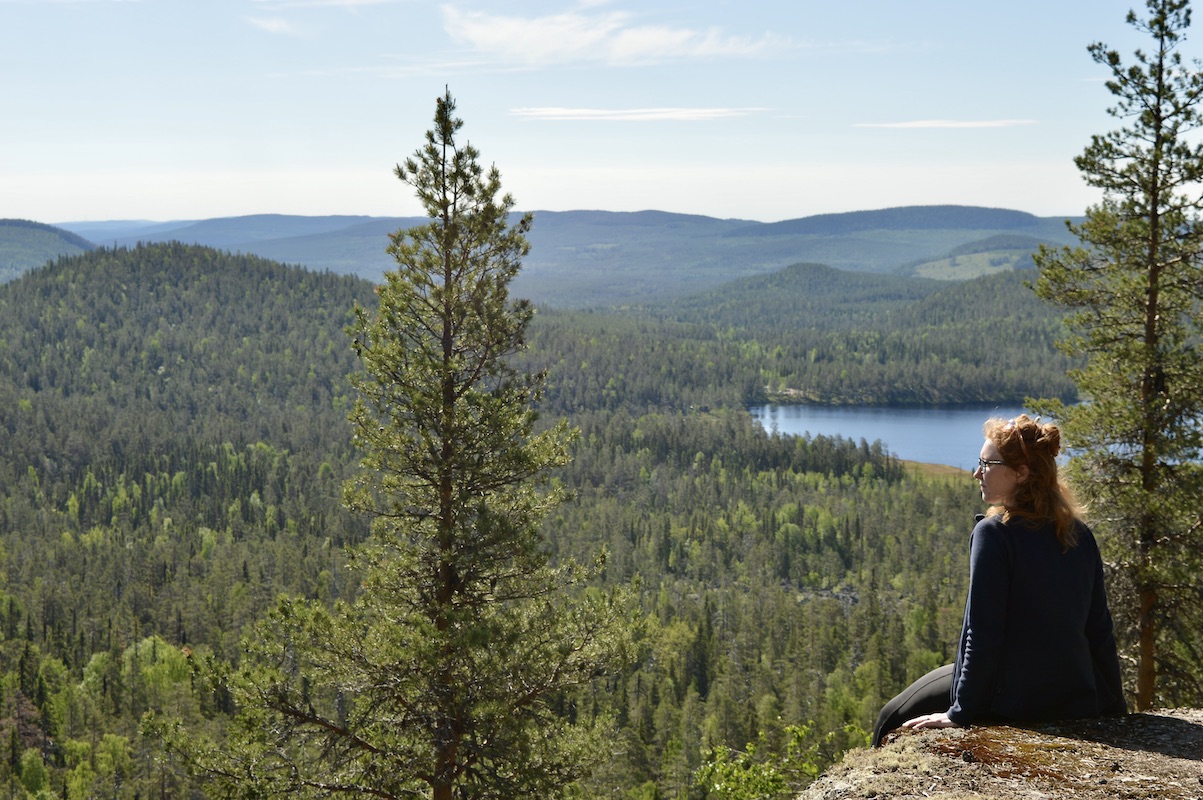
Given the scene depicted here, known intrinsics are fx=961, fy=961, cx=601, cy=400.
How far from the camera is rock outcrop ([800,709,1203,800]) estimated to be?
7.52 m

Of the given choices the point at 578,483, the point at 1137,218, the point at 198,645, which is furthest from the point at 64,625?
the point at 1137,218

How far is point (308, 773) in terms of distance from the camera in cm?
1689

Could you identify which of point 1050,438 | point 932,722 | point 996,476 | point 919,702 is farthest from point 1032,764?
point 1050,438

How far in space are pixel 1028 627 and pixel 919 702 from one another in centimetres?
148

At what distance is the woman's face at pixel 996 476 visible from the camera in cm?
796

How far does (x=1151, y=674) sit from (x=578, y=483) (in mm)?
167780

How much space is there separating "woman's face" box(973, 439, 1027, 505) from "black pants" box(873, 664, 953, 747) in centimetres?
196

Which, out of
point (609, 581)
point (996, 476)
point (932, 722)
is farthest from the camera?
point (609, 581)

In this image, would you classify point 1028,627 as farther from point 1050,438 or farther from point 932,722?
point 1050,438

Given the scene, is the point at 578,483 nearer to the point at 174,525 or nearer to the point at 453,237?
the point at 174,525

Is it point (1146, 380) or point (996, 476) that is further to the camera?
point (1146, 380)

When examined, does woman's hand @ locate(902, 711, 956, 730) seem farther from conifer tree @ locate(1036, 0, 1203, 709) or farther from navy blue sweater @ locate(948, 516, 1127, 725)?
conifer tree @ locate(1036, 0, 1203, 709)

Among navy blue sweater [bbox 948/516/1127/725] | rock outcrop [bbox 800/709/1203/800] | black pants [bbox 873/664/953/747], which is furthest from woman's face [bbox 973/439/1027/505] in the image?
rock outcrop [bbox 800/709/1203/800]

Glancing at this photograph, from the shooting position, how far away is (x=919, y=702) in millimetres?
9070
